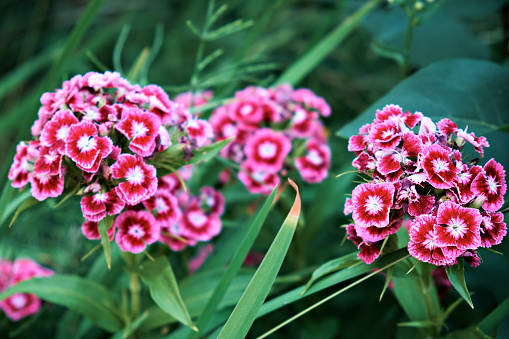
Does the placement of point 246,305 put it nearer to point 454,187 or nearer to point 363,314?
point 454,187

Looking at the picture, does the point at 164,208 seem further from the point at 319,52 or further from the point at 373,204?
the point at 319,52

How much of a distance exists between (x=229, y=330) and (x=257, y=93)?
705mm

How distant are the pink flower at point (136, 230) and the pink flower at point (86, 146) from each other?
0.43ft

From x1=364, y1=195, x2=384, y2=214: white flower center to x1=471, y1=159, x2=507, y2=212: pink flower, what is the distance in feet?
0.49

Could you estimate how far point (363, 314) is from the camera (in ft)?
4.24

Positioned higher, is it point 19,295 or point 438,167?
point 438,167

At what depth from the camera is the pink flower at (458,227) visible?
67cm

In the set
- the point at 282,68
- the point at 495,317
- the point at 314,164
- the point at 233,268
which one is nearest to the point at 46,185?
the point at 233,268

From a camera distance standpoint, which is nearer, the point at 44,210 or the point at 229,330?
the point at 229,330

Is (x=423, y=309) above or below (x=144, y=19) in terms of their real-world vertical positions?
below

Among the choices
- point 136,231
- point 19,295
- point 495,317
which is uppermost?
point 136,231

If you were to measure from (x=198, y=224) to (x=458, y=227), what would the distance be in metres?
0.61

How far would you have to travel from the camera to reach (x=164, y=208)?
92 cm

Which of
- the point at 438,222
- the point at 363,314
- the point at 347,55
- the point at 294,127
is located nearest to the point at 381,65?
the point at 347,55
